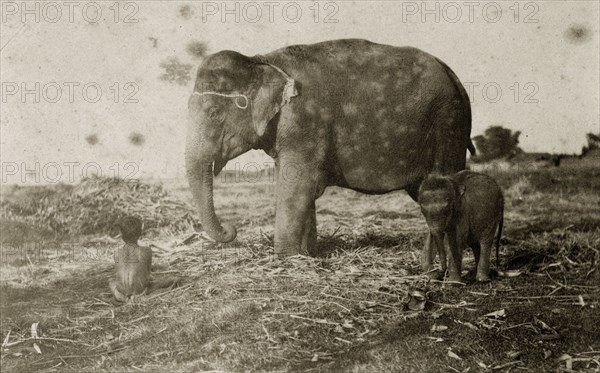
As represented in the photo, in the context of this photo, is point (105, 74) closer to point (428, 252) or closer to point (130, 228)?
point (130, 228)

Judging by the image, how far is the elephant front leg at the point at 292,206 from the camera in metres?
5.43

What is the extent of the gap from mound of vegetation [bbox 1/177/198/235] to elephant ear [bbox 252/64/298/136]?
2.07 meters

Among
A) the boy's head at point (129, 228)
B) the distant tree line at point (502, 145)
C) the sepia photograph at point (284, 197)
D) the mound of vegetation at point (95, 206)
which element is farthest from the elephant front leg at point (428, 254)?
the distant tree line at point (502, 145)

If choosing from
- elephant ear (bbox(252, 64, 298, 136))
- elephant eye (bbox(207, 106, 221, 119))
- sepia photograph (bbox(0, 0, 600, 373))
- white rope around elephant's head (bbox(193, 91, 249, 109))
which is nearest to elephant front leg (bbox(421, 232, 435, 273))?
sepia photograph (bbox(0, 0, 600, 373))

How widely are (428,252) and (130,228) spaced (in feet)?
7.87

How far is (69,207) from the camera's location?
695cm

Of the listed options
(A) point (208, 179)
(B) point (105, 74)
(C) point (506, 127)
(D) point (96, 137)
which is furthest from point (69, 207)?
(C) point (506, 127)

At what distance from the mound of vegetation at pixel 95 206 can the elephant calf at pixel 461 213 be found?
3081 mm

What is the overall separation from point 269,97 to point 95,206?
2.70 meters

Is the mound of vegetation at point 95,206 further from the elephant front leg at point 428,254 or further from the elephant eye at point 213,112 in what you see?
the elephant front leg at point 428,254

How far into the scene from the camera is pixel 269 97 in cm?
541

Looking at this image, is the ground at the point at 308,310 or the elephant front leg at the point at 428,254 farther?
the elephant front leg at the point at 428,254

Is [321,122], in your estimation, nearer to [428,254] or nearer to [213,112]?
[213,112]

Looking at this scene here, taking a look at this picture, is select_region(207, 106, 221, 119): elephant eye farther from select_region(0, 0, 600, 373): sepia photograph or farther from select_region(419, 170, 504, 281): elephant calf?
select_region(419, 170, 504, 281): elephant calf
